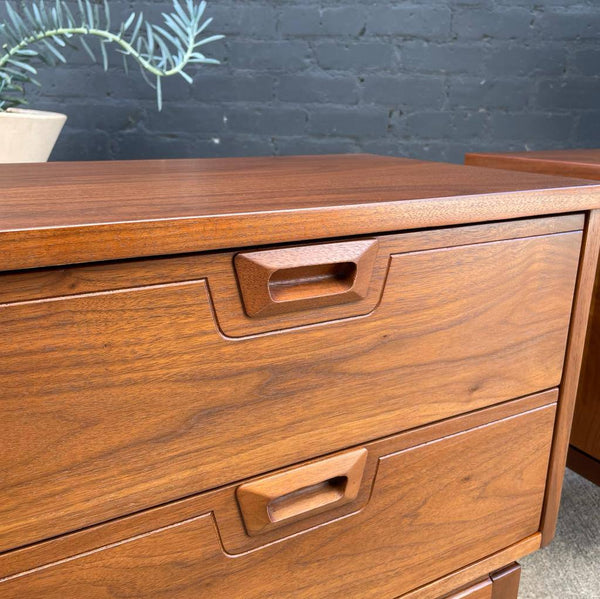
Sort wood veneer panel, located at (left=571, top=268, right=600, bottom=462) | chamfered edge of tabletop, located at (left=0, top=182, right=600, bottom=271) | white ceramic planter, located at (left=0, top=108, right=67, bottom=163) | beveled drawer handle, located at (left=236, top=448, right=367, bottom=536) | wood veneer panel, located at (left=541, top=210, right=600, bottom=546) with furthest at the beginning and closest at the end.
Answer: wood veneer panel, located at (left=571, top=268, right=600, bottom=462) < white ceramic planter, located at (left=0, top=108, right=67, bottom=163) < wood veneer panel, located at (left=541, top=210, right=600, bottom=546) < beveled drawer handle, located at (left=236, top=448, right=367, bottom=536) < chamfered edge of tabletop, located at (left=0, top=182, right=600, bottom=271)

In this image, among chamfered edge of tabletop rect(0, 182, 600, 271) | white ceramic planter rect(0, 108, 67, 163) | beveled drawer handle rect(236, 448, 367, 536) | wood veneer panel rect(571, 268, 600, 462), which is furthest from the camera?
wood veneer panel rect(571, 268, 600, 462)

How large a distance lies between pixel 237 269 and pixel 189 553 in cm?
21

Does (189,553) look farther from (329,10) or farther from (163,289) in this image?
(329,10)

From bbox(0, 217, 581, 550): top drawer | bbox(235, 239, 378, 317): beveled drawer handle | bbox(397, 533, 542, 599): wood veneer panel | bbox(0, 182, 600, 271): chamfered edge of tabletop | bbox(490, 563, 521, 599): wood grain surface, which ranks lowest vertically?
bbox(490, 563, 521, 599): wood grain surface

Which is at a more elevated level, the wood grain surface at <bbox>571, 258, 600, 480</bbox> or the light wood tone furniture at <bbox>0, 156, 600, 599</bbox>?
the light wood tone furniture at <bbox>0, 156, 600, 599</bbox>

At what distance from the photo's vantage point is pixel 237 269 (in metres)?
0.40

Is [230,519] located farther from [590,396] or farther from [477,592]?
[590,396]

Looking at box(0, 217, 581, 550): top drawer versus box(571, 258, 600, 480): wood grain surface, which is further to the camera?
box(571, 258, 600, 480): wood grain surface

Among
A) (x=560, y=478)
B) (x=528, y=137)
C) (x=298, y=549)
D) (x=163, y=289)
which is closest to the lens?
(x=163, y=289)

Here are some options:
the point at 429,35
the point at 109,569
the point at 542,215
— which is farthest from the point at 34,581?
→ the point at 429,35

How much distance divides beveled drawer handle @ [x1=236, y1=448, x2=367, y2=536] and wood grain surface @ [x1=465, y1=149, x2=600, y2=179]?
1.66 ft

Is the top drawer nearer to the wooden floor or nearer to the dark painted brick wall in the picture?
the wooden floor

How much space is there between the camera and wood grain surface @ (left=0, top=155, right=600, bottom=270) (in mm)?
346

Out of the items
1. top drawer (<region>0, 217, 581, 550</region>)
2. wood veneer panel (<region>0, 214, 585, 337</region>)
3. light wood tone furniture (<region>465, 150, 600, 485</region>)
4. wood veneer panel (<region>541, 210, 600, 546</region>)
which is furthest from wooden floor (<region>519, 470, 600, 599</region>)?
wood veneer panel (<region>0, 214, 585, 337</region>)
